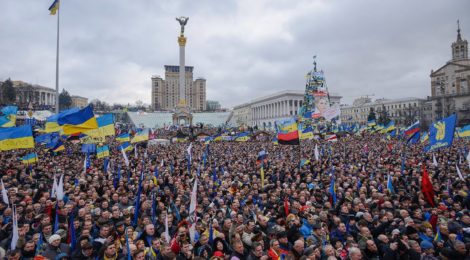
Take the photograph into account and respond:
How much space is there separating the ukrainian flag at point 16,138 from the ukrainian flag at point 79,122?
152 centimetres

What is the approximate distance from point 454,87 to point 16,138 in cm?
8061

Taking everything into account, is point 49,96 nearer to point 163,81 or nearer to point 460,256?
point 163,81

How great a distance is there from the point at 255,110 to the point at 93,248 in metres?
109

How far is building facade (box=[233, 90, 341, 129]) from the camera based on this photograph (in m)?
91.1

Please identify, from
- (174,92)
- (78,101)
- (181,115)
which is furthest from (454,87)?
(78,101)

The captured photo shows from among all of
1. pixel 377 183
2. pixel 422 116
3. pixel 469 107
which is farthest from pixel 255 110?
pixel 377 183

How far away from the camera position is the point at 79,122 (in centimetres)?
1080

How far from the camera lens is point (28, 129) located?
36.7 ft

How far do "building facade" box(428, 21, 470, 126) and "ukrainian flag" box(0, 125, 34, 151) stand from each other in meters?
69.5

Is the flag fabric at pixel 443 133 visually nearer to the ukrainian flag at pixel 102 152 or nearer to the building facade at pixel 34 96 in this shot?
the ukrainian flag at pixel 102 152

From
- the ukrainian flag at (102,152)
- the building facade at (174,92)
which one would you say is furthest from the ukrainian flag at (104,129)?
the building facade at (174,92)

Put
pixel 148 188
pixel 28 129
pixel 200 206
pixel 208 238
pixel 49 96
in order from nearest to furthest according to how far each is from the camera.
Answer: pixel 208 238, pixel 200 206, pixel 148 188, pixel 28 129, pixel 49 96

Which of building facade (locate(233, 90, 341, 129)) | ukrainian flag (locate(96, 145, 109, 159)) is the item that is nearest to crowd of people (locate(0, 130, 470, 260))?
ukrainian flag (locate(96, 145, 109, 159))

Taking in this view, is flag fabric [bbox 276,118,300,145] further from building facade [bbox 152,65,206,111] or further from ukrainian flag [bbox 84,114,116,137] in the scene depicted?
building facade [bbox 152,65,206,111]
